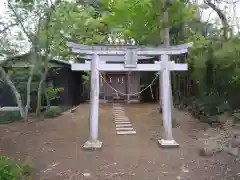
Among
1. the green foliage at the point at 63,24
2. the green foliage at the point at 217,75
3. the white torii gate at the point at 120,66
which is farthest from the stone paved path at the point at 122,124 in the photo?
the green foliage at the point at 63,24

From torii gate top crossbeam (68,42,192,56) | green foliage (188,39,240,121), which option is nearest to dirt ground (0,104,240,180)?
green foliage (188,39,240,121)

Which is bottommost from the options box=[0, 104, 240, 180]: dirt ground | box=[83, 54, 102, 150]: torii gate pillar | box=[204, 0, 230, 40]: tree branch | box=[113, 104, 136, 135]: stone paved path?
box=[0, 104, 240, 180]: dirt ground

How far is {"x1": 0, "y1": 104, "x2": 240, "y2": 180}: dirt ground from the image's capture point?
595cm

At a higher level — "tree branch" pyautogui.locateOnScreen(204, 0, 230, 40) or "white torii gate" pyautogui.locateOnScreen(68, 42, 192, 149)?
"tree branch" pyautogui.locateOnScreen(204, 0, 230, 40)

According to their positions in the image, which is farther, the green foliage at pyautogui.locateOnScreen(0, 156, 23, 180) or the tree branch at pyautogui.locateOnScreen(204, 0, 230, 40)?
the tree branch at pyautogui.locateOnScreen(204, 0, 230, 40)

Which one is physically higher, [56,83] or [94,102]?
[56,83]

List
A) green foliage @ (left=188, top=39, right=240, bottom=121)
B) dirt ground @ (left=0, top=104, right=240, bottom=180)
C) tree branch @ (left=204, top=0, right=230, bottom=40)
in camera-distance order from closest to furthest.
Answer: dirt ground @ (left=0, top=104, right=240, bottom=180)
green foliage @ (left=188, top=39, right=240, bottom=121)
tree branch @ (left=204, top=0, right=230, bottom=40)

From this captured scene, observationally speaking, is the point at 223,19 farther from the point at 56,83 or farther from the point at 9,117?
the point at 9,117

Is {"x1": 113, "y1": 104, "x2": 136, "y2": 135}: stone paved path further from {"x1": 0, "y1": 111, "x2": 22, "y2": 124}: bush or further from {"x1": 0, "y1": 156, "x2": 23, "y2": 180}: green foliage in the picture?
{"x1": 0, "y1": 156, "x2": 23, "y2": 180}: green foliage

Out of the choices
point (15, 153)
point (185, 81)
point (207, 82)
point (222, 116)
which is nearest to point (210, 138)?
point (222, 116)

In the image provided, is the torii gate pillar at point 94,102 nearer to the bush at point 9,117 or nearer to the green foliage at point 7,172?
the green foliage at point 7,172

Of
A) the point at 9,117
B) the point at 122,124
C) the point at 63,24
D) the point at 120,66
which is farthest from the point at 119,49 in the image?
the point at 9,117

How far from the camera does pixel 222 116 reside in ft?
31.9

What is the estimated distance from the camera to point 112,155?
7.23 meters
